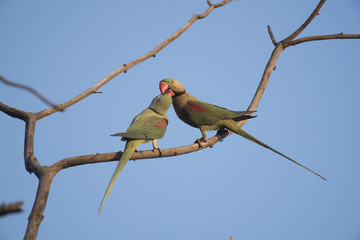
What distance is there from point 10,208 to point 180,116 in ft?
10.8

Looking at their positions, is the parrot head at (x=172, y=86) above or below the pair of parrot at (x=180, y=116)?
above

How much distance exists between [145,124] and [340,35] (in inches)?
105

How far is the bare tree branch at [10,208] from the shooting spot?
0.80 meters

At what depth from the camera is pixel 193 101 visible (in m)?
4.03

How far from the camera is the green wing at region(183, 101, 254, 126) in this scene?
385cm

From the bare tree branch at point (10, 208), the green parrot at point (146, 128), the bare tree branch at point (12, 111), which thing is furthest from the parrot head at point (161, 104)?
the bare tree branch at point (10, 208)

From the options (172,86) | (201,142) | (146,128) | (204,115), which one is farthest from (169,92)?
(146,128)

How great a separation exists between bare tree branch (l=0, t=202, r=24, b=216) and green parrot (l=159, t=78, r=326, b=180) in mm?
2924

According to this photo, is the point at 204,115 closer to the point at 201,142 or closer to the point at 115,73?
the point at 201,142

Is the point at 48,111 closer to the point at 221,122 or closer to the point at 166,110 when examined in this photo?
the point at 166,110

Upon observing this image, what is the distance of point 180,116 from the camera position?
409 cm

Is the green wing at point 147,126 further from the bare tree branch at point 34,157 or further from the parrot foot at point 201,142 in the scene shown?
the parrot foot at point 201,142

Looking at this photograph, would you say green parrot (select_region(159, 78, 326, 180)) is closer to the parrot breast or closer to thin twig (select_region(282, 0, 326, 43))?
the parrot breast

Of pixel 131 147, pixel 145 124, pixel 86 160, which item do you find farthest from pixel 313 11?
pixel 86 160
